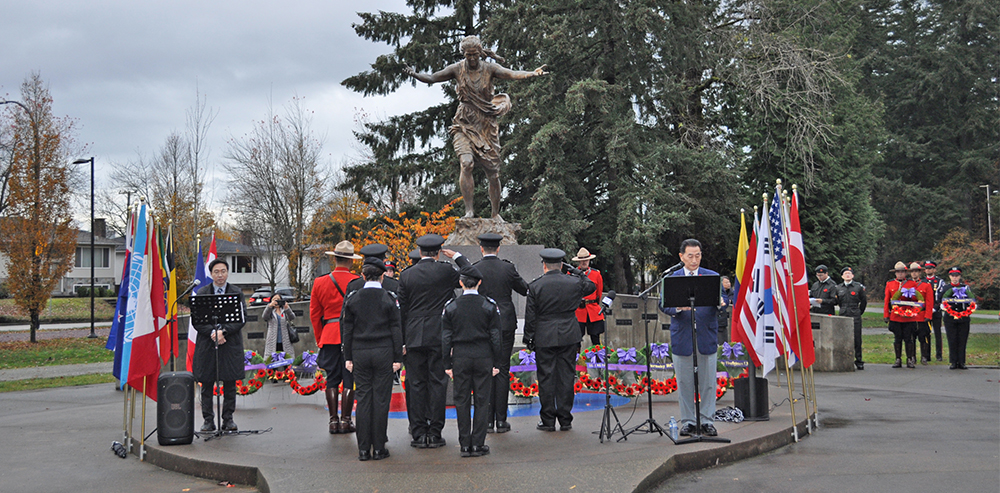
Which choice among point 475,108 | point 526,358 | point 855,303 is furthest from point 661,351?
point 855,303

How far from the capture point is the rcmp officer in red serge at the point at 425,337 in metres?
7.24

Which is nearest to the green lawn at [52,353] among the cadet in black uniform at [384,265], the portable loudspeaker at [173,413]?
the portable loudspeaker at [173,413]

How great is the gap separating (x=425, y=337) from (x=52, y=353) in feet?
63.2

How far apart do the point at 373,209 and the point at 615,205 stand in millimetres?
9852

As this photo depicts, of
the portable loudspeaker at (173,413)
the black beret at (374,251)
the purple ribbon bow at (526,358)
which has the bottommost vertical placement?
the portable loudspeaker at (173,413)

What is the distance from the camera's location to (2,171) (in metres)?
27.4

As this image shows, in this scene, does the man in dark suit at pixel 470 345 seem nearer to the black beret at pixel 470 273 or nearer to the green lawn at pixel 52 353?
the black beret at pixel 470 273

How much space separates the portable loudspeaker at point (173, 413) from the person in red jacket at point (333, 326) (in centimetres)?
140

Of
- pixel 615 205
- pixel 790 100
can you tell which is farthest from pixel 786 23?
pixel 615 205

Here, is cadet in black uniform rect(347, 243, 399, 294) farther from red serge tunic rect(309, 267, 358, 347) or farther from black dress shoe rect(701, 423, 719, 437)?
black dress shoe rect(701, 423, 719, 437)

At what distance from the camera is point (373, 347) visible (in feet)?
22.3

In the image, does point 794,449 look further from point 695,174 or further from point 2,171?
point 2,171

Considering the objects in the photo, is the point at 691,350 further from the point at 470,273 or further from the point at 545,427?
the point at 470,273

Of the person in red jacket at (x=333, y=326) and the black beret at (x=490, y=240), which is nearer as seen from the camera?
the black beret at (x=490, y=240)
